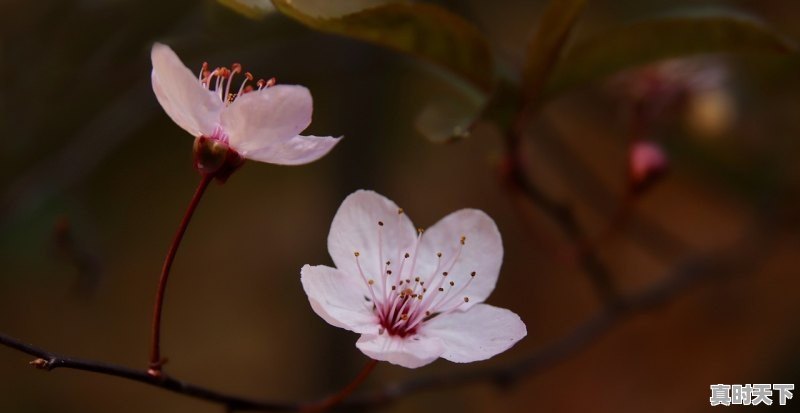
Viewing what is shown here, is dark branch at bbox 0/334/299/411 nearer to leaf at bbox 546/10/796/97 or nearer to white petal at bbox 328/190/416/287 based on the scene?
white petal at bbox 328/190/416/287

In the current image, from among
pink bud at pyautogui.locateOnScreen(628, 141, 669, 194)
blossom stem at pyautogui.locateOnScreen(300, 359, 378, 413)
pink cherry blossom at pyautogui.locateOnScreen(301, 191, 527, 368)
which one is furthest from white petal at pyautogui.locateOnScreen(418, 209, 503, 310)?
pink bud at pyautogui.locateOnScreen(628, 141, 669, 194)

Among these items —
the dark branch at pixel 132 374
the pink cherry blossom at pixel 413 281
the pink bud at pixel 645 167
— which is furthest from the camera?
the pink bud at pixel 645 167

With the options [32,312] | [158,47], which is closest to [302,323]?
[32,312]

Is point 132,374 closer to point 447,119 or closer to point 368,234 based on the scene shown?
point 368,234

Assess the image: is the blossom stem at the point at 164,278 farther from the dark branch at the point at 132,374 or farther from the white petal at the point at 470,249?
the white petal at the point at 470,249

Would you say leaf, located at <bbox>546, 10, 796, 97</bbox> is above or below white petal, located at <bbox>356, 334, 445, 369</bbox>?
above

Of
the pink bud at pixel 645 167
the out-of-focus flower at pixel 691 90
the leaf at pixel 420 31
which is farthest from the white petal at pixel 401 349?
the out-of-focus flower at pixel 691 90

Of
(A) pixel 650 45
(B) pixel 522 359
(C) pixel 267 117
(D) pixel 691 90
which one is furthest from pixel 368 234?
(D) pixel 691 90
